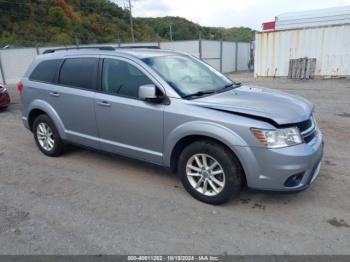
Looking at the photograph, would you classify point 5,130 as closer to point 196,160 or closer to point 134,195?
point 134,195

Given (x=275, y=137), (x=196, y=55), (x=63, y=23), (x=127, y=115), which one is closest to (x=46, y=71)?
(x=127, y=115)

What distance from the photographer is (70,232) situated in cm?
Answer: 305

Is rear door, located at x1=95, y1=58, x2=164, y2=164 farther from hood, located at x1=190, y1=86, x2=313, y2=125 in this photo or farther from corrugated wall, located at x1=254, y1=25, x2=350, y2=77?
corrugated wall, located at x1=254, y1=25, x2=350, y2=77

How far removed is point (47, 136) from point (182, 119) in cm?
277

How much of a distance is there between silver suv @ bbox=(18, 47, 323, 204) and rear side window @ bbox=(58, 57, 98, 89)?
0.02m

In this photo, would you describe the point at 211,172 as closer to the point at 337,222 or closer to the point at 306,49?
the point at 337,222

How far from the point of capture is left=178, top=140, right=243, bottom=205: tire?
3.25 meters

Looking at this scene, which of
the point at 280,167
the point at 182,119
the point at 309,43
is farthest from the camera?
the point at 309,43

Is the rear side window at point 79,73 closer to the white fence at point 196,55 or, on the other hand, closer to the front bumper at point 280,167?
the front bumper at point 280,167

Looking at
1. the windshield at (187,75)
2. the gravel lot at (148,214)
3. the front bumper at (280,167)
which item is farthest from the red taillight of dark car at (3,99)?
the front bumper at (280,167)

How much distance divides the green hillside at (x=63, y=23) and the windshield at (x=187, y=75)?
27461 mm

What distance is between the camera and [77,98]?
14.5ft

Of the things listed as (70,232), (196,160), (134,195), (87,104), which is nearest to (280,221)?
(196,160)

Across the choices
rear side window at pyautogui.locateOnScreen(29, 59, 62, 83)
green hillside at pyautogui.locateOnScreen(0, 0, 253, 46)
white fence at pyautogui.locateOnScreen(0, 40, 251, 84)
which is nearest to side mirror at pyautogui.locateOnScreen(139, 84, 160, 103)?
rear side window at pyautogui.locateOnScreen(29, 59, 62, 83)
